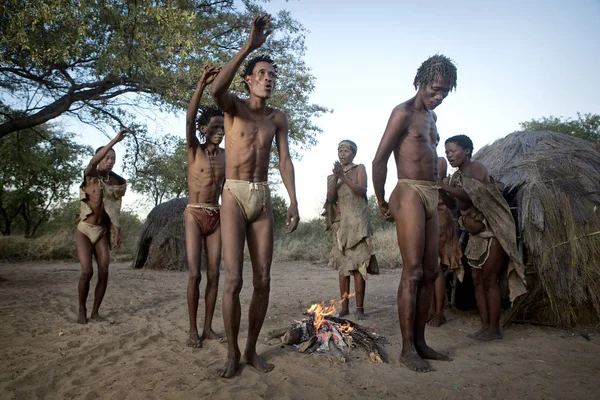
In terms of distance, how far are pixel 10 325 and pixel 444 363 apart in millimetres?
4381

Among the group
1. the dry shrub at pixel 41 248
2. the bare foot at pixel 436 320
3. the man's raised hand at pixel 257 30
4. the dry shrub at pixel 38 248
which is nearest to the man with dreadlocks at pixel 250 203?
the man's raised hand at pixel 257 30

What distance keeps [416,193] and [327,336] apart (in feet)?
4.80

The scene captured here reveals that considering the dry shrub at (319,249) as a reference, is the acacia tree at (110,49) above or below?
above

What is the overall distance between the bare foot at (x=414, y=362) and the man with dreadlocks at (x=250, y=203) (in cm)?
108

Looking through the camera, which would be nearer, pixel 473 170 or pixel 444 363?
pixel 444 363

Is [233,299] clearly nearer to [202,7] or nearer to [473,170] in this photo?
[473,170]

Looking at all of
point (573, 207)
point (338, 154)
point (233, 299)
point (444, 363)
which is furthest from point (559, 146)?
point (233, 299)

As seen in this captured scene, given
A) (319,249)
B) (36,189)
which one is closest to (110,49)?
(319,249)

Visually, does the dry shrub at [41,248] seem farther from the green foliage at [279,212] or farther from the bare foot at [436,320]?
the bare foot at [436,320]

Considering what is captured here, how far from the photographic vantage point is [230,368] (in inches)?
124

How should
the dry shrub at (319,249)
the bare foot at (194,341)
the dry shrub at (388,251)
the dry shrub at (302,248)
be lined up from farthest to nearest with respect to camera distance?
the dry shrub at (302,248) → the dry shrub at (319,249) → the dry shrub at (388,251) → the bare foot at (194,341)

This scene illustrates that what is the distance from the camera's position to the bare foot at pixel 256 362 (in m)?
3.29

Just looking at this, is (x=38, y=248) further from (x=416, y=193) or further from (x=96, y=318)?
(x=416, y=193)

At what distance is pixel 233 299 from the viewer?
128 inches
